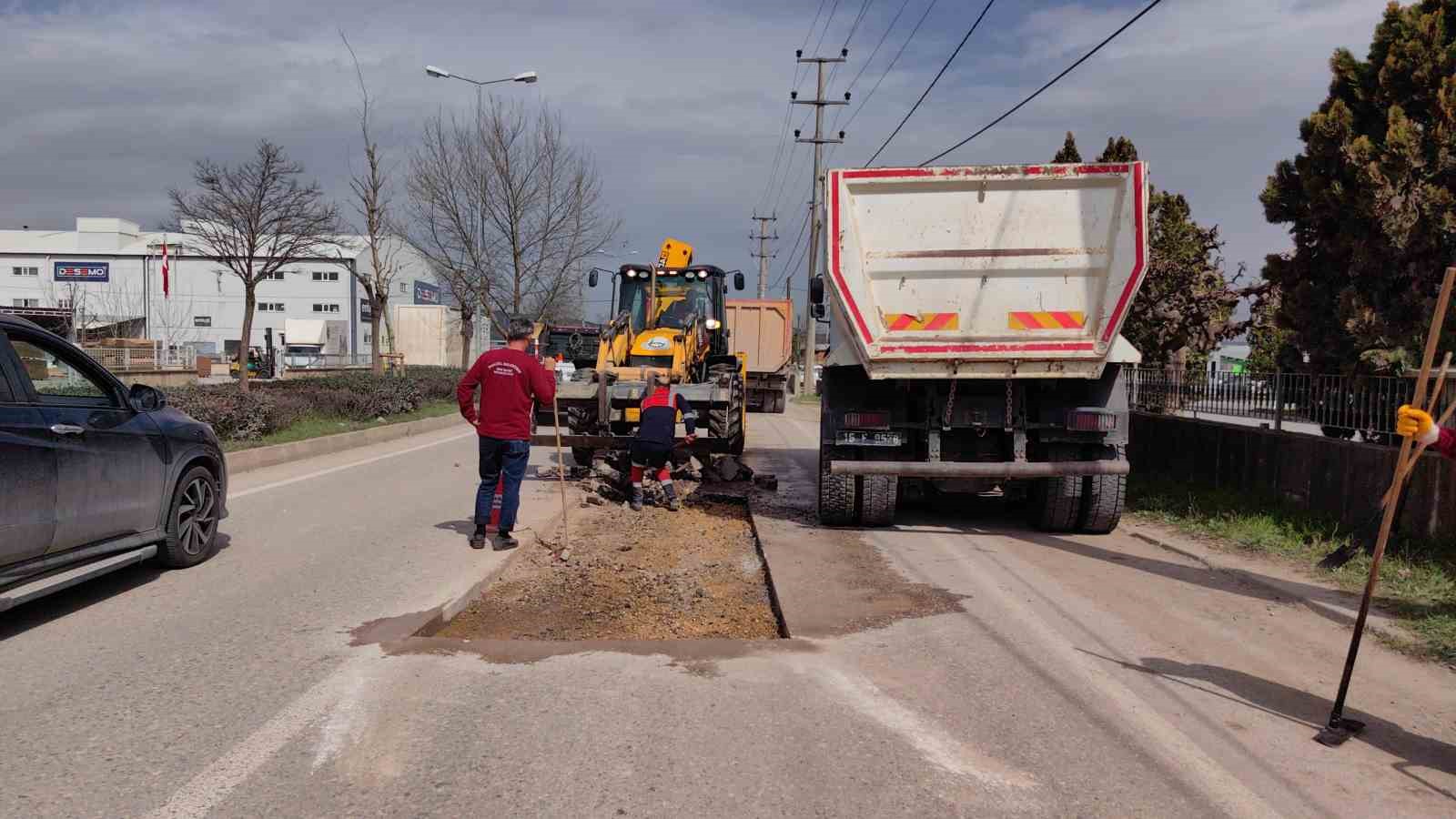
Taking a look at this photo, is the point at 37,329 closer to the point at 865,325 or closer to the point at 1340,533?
the point at 865,325

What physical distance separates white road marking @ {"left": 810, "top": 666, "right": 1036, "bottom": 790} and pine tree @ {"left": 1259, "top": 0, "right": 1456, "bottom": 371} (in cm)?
632

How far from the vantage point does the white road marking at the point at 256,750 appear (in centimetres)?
359

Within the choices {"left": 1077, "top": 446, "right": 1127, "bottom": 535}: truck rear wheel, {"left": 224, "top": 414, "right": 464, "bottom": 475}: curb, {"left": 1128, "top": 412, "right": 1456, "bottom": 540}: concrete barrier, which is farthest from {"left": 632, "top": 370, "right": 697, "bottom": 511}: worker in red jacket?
{"left": 1128, "top": 412, "right": 1456, "bottom": 540}: concrete barrier

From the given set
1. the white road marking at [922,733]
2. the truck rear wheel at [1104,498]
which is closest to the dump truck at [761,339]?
the truck rear wheel at [1104,498]

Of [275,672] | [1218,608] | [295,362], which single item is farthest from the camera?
[295,362]

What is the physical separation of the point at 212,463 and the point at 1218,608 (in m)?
7.21

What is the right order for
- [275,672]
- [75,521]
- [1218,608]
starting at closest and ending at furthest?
1. [275,672]
2. [75,521]
3. [1218,608]

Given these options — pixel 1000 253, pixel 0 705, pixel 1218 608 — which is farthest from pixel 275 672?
pixel 1000 253

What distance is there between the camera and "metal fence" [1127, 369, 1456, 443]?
27.6 ft

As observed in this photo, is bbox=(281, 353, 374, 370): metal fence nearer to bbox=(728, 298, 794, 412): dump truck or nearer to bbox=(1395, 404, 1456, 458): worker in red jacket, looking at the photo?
bbox=(728, 298, 794, 412): dump truck

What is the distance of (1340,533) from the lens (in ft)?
27.8

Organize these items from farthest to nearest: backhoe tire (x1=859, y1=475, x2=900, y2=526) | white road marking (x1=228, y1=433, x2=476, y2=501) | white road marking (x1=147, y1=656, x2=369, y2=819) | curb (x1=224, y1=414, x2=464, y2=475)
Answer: curb (x1=224, y1=414, x2=464, y2=475) < white road marking (x1=228, y1=433, x2=476, y2=501) < backhoe tire (x1=859, y1=475, x2=900, y2=526) < white road marking (x1=147, y1=656, x2=369, y2=819)

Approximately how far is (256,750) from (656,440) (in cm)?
701

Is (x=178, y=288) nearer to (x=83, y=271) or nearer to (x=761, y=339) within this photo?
(x=83, y=271)
